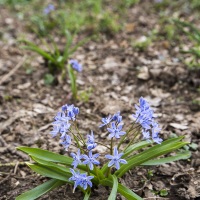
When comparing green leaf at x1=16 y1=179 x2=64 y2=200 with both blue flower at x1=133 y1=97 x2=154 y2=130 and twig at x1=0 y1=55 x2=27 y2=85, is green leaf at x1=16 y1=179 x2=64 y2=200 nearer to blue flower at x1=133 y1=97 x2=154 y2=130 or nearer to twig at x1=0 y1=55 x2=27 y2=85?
blue flower at x1=133 y1=97 x2=154 y2=130

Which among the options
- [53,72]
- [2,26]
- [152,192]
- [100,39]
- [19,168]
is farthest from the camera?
[2,26]

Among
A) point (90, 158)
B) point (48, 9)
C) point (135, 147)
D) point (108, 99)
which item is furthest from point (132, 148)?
point (48, 9)

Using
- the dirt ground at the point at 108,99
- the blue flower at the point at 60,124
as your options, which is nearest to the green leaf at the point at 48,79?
the dirt ground at the point at 108,99

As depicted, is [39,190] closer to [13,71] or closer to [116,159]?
[116,159]

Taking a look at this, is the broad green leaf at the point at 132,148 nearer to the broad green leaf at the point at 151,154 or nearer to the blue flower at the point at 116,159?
the broad green leaf at the point at 151,154

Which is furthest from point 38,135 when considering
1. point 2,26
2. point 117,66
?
point 2,26

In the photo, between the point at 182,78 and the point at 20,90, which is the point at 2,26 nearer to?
the point at 20,90
